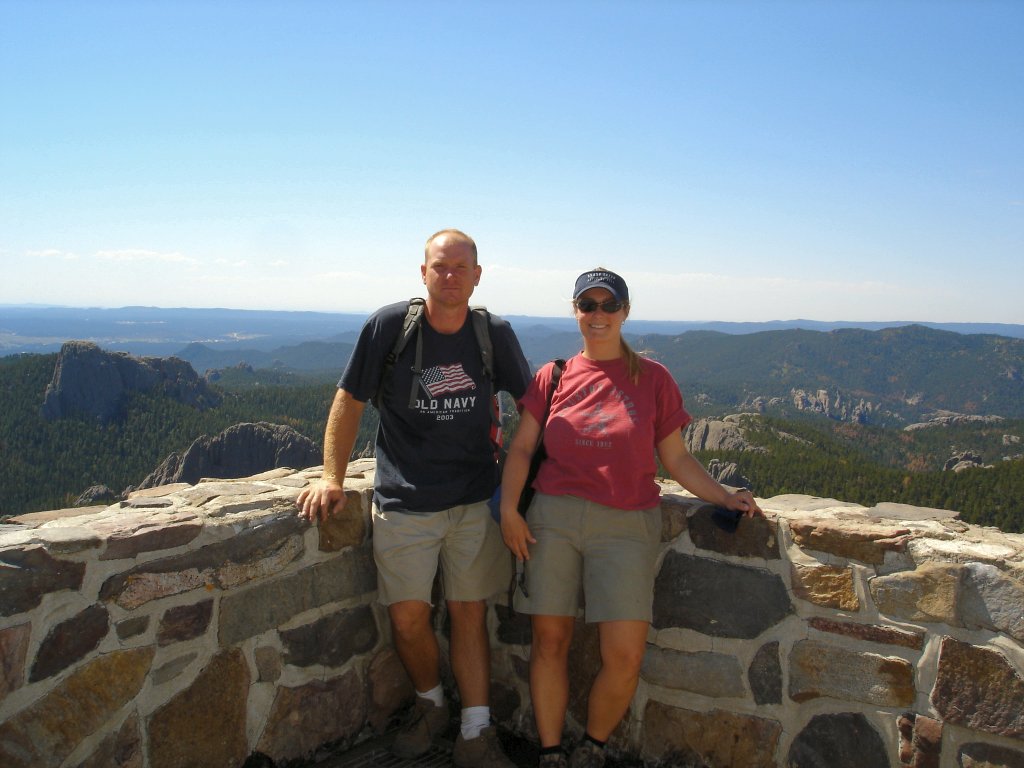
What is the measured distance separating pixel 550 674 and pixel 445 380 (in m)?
1.32

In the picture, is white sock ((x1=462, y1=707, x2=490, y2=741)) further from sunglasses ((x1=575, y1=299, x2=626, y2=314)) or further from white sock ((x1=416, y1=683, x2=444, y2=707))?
sunglasses ((x1=575, y1=299, x2=626, y2=314))

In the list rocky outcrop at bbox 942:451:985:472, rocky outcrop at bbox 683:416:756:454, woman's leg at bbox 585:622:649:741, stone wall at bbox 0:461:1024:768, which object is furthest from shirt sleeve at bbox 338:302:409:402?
rocky outcrop at bbox 942:451:985:472

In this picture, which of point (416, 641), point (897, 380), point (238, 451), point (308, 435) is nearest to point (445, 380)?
point (416, 641)

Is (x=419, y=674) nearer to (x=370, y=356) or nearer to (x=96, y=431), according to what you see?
(x=370, y=356)

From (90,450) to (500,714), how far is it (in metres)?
73.1

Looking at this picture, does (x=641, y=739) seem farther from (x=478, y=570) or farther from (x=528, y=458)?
(x=528, y=458)

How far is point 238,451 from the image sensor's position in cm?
5519

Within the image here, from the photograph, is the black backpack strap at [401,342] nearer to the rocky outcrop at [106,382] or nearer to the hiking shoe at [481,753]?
the hiking shoe at [481,753]

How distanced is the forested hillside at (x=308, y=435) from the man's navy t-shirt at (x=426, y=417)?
148 ft

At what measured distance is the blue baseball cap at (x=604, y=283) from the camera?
2.97 meters

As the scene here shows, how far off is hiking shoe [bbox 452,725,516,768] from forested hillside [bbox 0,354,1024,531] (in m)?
45.2

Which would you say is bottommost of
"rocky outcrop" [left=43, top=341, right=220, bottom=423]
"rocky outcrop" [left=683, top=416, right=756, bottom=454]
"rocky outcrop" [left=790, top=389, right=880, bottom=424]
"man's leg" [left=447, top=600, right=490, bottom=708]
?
"rocky outcrop" [left=790, top=389, right=880, bottom=424]

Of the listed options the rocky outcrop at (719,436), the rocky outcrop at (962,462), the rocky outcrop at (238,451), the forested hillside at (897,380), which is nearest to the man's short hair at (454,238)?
the rocky outcrop at (238,451)

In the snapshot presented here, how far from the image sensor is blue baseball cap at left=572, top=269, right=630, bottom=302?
9.76 feet
